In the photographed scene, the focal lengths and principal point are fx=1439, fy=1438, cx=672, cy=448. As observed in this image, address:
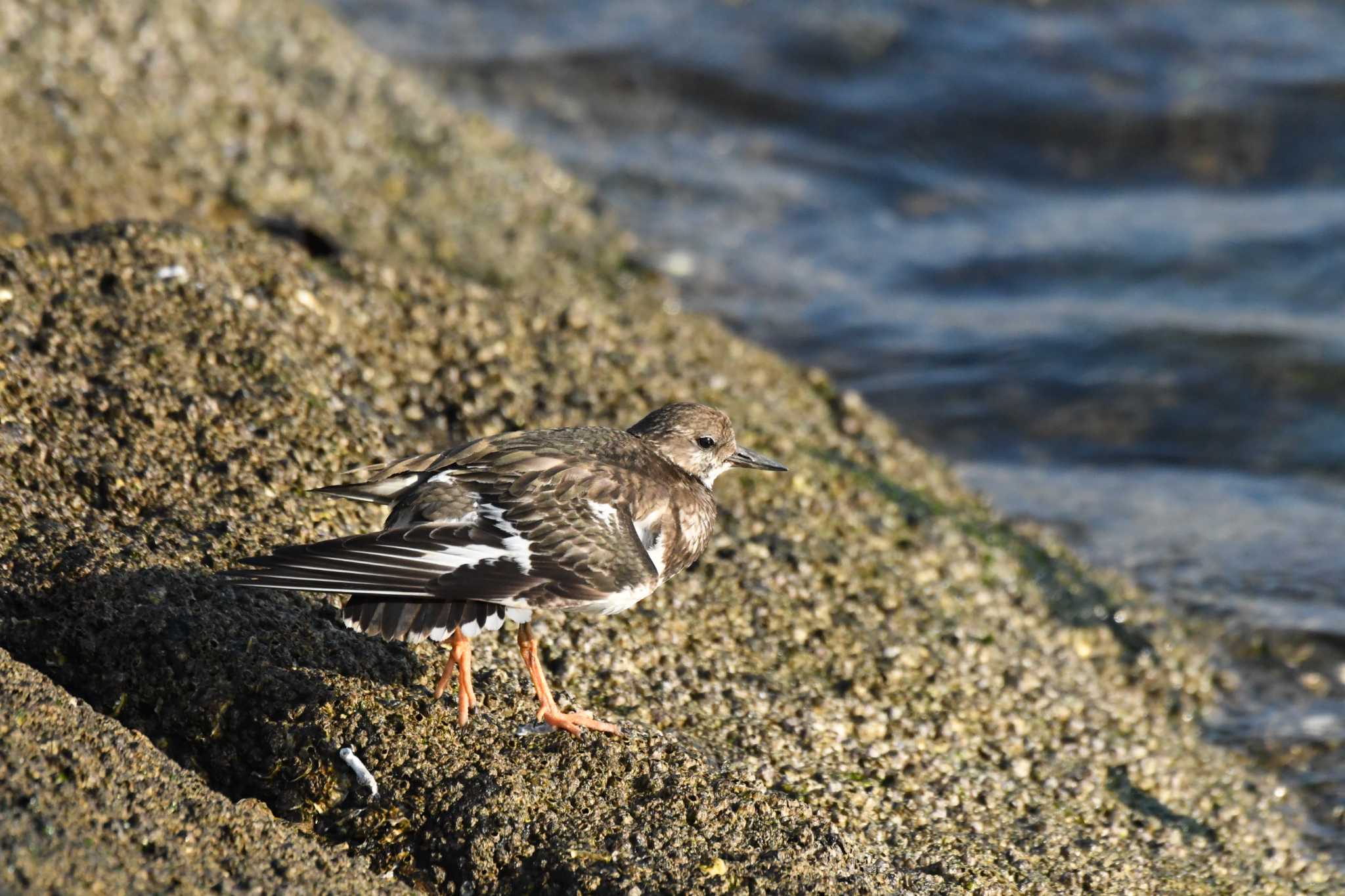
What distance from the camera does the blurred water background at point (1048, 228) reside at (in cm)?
714

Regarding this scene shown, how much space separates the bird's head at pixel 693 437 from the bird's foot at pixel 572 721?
1125mm

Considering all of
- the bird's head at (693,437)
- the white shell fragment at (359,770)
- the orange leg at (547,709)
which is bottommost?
the white shell fragment at (359,770)

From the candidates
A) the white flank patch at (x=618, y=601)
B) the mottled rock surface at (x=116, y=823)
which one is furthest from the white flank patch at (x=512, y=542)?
the mottled rock surface at (x=116, y=823)

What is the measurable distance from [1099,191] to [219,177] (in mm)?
6534

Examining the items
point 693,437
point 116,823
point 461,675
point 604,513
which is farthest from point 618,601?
point 116,823

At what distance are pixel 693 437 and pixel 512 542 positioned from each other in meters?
1.11

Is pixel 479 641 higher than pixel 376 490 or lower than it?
lower

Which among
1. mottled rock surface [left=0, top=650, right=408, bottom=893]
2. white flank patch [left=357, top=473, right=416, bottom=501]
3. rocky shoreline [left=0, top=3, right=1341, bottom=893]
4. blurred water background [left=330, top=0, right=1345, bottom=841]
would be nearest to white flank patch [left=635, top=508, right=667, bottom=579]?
rocky shoreline [left=0, top=3, right=1341, bottom=893]

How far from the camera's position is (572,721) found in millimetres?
4000

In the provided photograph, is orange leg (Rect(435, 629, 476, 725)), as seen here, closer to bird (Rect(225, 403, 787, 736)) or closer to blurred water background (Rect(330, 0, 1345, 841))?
bird (Rect(225, 403, 787, 736))

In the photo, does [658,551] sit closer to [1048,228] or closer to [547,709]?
[547,709]

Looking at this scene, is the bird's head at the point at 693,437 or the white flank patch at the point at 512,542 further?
the bird's head at the point at 693,437

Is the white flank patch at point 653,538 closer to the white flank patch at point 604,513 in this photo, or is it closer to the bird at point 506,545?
the bird at point 506,545

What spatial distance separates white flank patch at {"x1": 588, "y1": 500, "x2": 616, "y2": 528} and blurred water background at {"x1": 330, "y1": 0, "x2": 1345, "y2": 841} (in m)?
2.83
